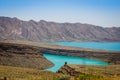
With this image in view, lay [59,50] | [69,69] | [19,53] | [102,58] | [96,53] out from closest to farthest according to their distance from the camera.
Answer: [69,69], [19,53], [102,58], [96,53], [59,50]

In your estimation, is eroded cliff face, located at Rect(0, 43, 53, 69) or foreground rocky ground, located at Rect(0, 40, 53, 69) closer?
eroded cliff face, located at Rect(0, 43, 53, 69)

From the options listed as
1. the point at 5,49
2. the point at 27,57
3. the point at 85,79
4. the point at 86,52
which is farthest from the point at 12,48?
the point at 85,79

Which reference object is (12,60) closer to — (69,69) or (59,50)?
(69,69)

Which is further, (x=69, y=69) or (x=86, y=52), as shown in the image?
(x=86, y=52)

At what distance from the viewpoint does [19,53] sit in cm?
12756

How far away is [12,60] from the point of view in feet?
389

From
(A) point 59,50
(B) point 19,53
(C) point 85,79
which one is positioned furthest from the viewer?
(A) point 59,50

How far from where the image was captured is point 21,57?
123125 millimetres

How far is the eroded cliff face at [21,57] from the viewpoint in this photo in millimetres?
116681

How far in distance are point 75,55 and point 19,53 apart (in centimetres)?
6230

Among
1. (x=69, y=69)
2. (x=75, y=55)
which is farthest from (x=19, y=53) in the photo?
(x=75, y=55)

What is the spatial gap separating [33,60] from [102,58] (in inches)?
2090

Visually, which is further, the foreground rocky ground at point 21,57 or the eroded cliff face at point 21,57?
the foreground rocky ground at point 21,57

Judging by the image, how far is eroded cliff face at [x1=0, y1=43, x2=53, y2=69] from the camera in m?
117
